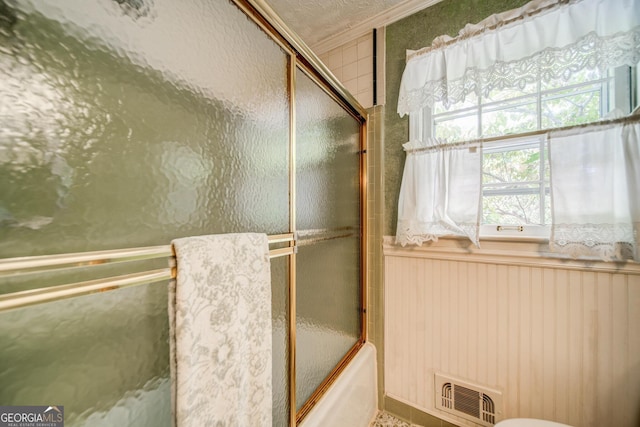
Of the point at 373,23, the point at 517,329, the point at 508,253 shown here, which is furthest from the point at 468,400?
the point at 373,23

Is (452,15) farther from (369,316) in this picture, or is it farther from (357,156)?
(369,316)

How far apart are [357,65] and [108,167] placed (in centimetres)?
157

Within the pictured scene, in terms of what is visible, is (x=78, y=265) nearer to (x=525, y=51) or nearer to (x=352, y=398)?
(x=352, y=398)

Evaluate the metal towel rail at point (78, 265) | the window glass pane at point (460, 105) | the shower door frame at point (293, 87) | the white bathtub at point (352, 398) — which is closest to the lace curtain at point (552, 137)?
the window glass pane at point (460, 105)

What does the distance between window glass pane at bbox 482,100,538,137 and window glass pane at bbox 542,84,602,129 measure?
5 cm

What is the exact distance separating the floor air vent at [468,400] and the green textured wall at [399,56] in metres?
0.83

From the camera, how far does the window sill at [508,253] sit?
96 centimetres

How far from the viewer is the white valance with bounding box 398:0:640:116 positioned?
2.94 ft

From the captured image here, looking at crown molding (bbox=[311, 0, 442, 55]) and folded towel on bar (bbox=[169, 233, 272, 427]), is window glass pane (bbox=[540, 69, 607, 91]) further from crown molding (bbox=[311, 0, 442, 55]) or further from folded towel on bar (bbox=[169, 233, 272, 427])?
folded towel on bar (bbox=[169, 233, 272, 427])

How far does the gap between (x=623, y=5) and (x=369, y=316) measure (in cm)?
176

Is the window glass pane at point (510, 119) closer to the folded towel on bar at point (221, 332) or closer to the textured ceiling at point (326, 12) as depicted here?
the textured ceiling at point (326, 12)

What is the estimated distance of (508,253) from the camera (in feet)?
3.66

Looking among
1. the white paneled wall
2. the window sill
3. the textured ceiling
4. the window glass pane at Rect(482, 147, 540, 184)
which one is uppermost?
the textured ceiling

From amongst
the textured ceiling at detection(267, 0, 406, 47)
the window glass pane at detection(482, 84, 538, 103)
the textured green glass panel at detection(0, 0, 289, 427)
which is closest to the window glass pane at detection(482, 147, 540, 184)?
the window glass pane at detection(482, 84, 538, 103)
